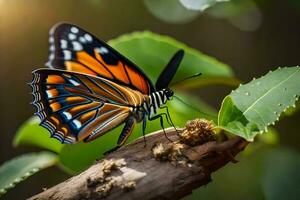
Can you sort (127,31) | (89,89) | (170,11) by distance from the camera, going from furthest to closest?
(127,31)
(170,11)
(89,89)

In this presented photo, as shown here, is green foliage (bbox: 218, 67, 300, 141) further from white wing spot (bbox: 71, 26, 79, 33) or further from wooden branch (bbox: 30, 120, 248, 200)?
white wing spot (bbox: 71, 26, 79, 33)

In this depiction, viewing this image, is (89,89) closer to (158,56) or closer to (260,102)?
(158,56)

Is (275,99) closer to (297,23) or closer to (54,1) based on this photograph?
(297,23)

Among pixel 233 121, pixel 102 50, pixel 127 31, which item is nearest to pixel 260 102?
pixel 233 121

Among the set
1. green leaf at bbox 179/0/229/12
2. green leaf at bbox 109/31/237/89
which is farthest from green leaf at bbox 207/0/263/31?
green leaf at bbox 179/0/229/12

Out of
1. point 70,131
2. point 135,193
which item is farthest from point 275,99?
point 70,131

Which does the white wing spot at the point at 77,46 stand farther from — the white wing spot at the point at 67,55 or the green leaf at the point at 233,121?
the green leaf at the point at 233,121

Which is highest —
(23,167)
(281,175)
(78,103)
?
(78,103)
